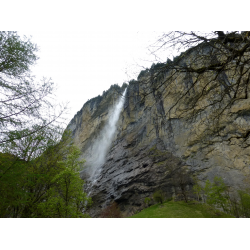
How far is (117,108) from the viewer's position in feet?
152

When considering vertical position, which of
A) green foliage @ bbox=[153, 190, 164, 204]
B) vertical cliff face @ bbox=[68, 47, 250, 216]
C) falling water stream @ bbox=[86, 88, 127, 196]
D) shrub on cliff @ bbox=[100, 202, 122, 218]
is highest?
falling water stream @ bbox=[86, 88, 127, 196]

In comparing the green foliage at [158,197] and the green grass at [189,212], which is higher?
the green foliage at [158,197]

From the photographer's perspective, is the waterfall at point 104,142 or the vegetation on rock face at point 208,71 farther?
the waterfall at point 104,142

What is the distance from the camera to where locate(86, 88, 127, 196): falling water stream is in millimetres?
39397

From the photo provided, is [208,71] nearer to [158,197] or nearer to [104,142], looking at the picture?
[158,197]

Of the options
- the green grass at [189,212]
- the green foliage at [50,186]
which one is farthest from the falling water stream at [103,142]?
the green foliage at [50,186]

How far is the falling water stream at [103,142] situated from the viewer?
3940 cm

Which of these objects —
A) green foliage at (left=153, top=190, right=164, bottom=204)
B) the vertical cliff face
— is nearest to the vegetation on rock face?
the vertical cliff face

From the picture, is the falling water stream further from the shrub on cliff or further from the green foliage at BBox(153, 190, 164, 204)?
the green foliage at BBox(153, 190, 164, 204)

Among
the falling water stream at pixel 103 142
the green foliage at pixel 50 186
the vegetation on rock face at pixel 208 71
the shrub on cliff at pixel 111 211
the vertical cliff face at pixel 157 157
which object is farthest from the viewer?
the falling water stream at pixel 103 142

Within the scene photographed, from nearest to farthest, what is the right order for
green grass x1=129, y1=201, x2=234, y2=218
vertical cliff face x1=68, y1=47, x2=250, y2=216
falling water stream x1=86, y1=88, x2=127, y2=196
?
green grass x1=129, y1=201, x2=234, y2=218 < vertical cliff face x1=68, y1=47, x2=250, y2=216 < falling water stream x1=86, y1=88, x2=127, y2=196

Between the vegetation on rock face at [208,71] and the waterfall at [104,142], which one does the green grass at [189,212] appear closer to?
the vegetation on rock face at [208,71]

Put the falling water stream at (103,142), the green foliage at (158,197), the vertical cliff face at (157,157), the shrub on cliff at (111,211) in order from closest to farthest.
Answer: the green foliage at (158,197) → the vertical cliff face at (157,157) → the shrub on cliff at (111,211) → the falling water stream at (103,142)
